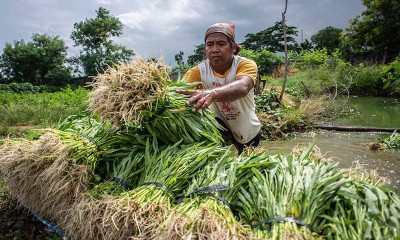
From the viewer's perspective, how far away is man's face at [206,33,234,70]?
119 inches

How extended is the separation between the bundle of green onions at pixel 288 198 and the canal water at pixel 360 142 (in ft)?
1.15

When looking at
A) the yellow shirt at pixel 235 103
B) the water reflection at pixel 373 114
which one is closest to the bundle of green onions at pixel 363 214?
the yellow shirt at pixel 235 103

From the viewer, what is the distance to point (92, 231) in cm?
193

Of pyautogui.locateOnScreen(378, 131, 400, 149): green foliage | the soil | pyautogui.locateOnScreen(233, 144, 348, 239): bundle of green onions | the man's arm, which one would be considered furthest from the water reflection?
the soil

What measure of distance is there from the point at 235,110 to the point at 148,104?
1348 mm

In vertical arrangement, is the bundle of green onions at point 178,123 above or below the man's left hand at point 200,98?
below

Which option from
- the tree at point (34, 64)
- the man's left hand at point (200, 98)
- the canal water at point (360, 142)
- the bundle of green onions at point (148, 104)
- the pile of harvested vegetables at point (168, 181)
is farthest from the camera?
the tree at point (34, 64)

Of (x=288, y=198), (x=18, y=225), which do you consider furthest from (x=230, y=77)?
(x=18, y=225)

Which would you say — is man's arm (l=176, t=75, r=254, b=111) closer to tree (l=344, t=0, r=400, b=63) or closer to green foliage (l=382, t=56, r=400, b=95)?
green foliage (l=382, t=56, r=400, b=95)

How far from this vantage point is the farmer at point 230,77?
9.53ft

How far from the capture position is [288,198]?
1.64 m

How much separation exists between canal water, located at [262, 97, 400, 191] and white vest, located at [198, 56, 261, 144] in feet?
1.83

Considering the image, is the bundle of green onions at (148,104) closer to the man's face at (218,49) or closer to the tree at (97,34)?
the man's face at (218,49)

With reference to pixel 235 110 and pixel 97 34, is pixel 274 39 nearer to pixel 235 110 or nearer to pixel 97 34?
pixel 97 34
